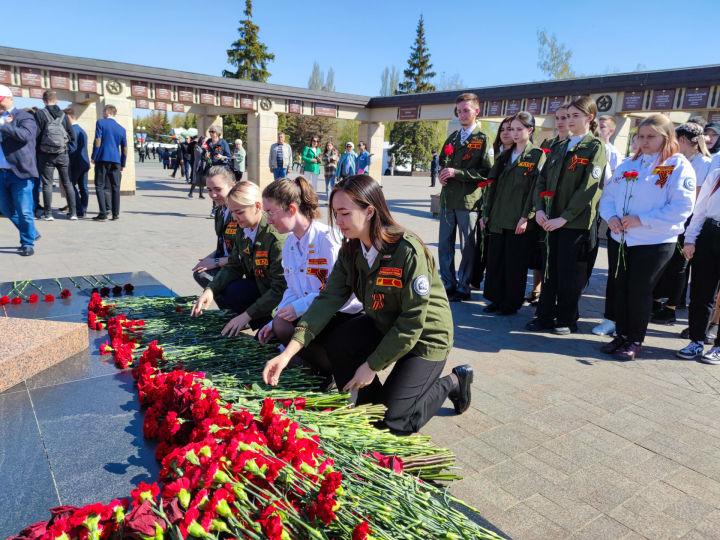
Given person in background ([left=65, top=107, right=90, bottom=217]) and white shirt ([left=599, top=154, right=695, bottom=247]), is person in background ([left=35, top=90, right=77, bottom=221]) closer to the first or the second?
person in background ([left=65, top=107, right=90, bottom=217])

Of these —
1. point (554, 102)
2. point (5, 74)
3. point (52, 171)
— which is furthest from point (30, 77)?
point (554, 102)

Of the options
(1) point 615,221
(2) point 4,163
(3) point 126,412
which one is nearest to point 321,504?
(3) point 126,412

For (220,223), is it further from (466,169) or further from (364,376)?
(466,169)

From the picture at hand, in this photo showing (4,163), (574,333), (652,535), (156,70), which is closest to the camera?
(652,535)

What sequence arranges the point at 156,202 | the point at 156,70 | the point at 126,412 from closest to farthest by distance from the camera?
the point at 126,412, the point at 156,202, the point at 156,70

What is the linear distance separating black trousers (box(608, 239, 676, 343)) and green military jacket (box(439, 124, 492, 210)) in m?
1.77

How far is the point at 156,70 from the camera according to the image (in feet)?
53.1

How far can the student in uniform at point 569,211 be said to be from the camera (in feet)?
15.5

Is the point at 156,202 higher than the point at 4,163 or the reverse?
the reverse

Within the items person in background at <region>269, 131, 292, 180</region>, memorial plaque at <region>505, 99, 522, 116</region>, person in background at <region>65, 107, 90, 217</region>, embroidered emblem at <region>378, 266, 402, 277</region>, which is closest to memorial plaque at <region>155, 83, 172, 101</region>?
person in background at <region>269, 131, 292, 180</region>

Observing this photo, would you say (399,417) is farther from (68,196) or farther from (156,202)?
(156,202)

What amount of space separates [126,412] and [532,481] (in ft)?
6.54

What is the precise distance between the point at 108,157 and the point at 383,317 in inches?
353

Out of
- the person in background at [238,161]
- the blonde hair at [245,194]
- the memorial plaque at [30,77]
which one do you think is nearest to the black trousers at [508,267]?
the blonde hair at [245,194]
